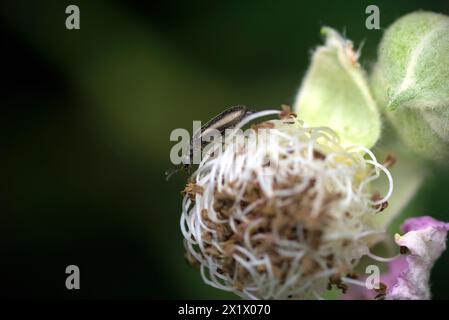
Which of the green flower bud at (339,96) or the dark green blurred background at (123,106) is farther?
the dark green blurred background at (123,106)

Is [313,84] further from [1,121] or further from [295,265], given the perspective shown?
[1,121]

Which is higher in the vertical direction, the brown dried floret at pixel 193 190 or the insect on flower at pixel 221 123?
the insect on flower at pixel 221 123

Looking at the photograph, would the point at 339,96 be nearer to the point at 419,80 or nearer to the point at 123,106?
the point at 419,80

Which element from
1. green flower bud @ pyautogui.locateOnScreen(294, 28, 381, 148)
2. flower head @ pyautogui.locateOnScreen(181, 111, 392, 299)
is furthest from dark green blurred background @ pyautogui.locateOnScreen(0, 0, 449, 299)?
flower head @ pyautogui.locateOnScreen(181, 111, 392, 299)

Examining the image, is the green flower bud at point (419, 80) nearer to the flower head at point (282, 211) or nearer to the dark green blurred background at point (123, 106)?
the flower head at point (282, 211)

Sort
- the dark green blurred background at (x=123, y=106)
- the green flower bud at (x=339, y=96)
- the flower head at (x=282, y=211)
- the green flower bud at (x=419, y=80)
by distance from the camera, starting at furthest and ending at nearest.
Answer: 1. the dark green blurred background at (x=123, y=106)
2. the green flower bud at (x=339, y=96)
3. the green flower bud at (x=419, y=80)
4. the flower head at (x=282, y=211)

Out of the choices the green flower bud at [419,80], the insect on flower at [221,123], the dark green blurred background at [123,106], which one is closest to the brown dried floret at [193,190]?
the insect on flower at [221,123]

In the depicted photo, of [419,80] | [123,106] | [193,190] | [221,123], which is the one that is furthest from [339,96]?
[123,106]
